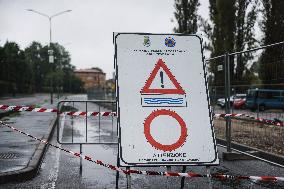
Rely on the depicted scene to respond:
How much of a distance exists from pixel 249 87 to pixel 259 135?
102 centimetres

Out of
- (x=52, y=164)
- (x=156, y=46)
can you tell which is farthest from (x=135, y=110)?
(x=52, y=164)

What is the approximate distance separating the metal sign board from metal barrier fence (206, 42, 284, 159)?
238cm

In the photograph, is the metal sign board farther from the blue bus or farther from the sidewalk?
the blue bus

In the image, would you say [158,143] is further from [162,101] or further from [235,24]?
[235,24]

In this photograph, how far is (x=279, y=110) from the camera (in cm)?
818

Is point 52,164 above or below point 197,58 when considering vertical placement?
below

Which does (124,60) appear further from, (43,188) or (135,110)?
(43,188)

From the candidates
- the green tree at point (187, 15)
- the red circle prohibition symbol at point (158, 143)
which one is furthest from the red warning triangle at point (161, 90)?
the green tree at point (187, 15)

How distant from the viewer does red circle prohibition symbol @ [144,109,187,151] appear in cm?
495

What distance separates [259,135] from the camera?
8.55 m

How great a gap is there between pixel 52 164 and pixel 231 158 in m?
3.63

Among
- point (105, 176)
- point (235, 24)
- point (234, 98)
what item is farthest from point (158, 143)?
point (235, 24)

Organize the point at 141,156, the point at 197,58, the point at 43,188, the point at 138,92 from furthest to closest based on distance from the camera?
the point at 43,188
the point at 197,58
the point at 138,92
the point at 141,156

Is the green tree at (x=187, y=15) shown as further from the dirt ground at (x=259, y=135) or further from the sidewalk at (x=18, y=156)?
the dirt ground at (x=259, y=135)
